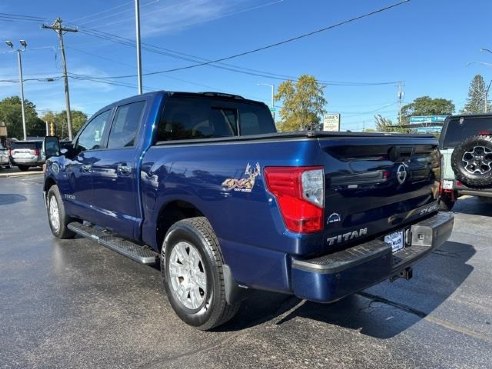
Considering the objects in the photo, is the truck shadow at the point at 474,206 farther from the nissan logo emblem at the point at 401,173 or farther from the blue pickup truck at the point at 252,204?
the nissan logo emblem at the point at 401,173

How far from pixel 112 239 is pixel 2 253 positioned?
224 centimetres

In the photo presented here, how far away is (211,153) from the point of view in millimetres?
3379

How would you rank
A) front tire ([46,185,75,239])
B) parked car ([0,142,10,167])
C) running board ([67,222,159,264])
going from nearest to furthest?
running board ([67,222,159,264]), front tire ([46,185,75,239]), parked car ([0,142,10,167])

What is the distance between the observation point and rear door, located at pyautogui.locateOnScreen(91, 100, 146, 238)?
4.36 metres

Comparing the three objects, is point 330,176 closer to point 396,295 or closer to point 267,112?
point 396,295

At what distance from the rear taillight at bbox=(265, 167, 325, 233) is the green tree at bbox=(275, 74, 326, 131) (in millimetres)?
42223

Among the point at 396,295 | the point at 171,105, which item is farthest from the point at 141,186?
the point at 396,295

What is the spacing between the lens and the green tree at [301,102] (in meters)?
45.0

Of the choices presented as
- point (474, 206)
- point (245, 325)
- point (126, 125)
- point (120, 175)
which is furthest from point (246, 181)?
point (474, 206)

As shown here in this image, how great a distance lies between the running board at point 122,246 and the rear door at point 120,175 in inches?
5.1

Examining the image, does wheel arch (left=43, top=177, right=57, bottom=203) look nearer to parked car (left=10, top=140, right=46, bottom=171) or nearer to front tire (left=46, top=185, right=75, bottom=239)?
front tire (left=46, top=185, right=75, bottom=239)

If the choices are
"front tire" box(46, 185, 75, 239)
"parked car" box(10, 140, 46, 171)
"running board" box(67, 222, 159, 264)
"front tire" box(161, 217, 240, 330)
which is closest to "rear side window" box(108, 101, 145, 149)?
"running board" box(67, 222, 159, 264)

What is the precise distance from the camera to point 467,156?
7.60 meters

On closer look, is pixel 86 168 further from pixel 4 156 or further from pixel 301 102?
pixel 301 102
